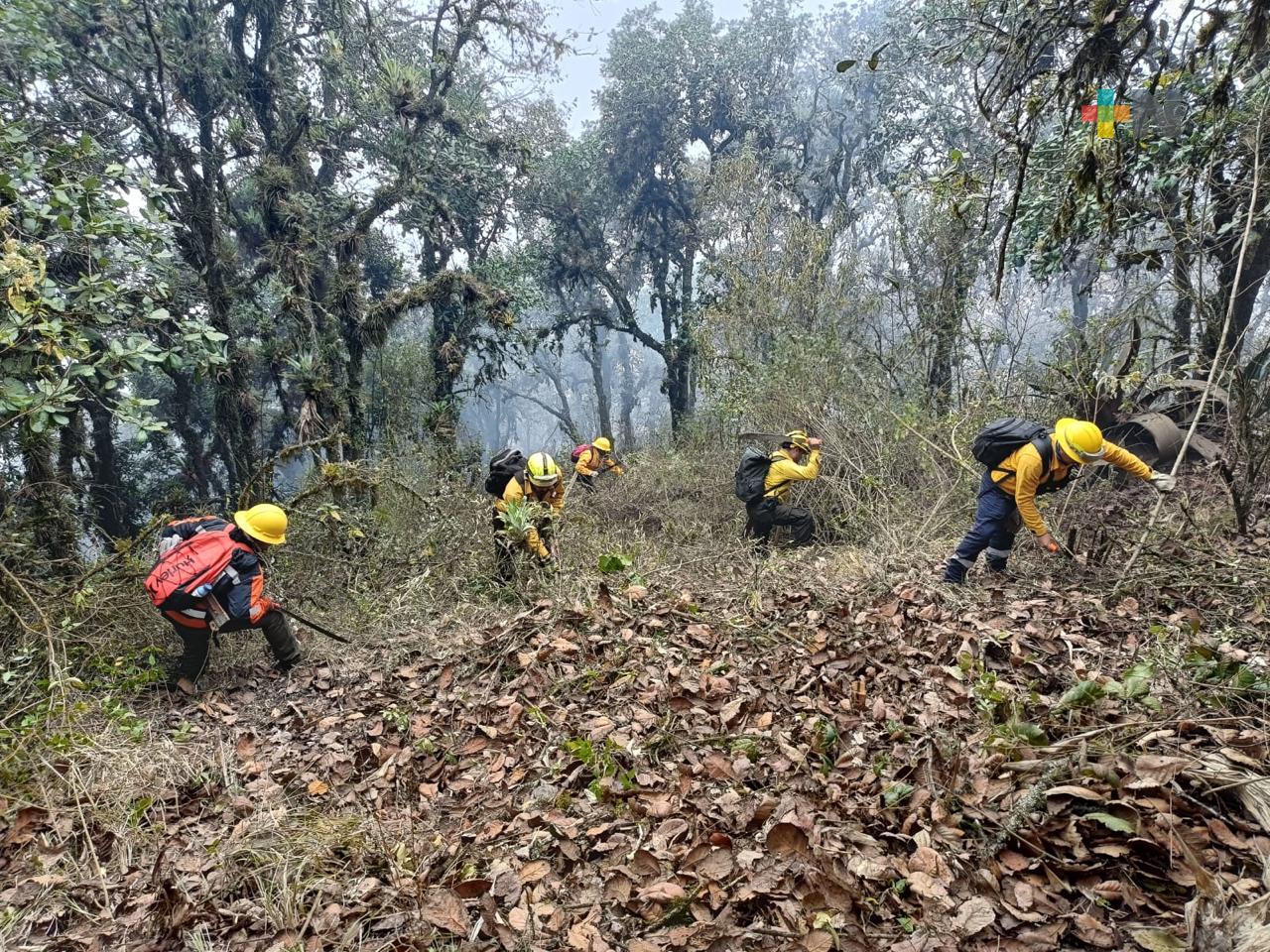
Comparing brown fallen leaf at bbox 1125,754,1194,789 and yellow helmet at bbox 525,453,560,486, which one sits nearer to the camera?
brown fallen leaf at bbox 1125,754,1194,789

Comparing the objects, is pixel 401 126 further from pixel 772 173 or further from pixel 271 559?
pixel 772 173

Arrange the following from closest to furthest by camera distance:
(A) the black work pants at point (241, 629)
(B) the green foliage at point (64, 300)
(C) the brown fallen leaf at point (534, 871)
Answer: (C) the brown fallen leaf at point (534, 871)
(B) the green foliage at point (64, 300)
(A) the black work pants at point (241, 629)

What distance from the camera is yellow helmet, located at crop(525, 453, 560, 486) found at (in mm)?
6387

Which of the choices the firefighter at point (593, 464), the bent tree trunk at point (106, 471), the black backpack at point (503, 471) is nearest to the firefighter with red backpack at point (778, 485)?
the black backpack at point (503, 471)

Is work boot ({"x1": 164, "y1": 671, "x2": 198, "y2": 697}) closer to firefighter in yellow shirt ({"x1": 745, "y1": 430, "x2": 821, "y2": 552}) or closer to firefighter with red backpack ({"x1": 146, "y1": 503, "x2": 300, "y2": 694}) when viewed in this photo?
firefighter with red backpack ({"x1": 146, "y1": 503, "x2": 300, "y2": 694})

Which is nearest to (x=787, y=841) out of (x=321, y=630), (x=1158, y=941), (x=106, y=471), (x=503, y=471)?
(x=1158, y=941)

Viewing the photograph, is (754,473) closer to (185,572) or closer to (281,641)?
(281,641)

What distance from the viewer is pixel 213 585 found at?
14.9ft

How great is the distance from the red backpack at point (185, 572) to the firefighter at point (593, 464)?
5387mm

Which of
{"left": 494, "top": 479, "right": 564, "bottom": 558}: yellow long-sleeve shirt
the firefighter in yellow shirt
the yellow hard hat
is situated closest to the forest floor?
{"left": 494, "top": 479, "right": 564, "bottom": 558}: yellow long-sleeve shirt

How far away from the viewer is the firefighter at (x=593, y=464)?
1026 cm

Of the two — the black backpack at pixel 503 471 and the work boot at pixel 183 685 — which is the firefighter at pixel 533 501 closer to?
the black backpack at pixel 503 471

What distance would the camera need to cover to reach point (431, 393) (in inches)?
510

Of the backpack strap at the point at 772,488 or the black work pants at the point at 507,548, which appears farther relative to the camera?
the backpack strap at the point at 772,488
